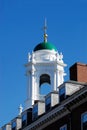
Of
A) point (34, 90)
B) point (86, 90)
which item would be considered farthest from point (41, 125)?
point (34, 90)

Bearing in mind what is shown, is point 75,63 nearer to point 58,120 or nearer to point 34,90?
point 58,120

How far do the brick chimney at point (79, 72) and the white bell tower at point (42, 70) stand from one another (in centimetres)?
3133

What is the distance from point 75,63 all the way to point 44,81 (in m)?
35.7

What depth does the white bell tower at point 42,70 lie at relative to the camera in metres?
94.7

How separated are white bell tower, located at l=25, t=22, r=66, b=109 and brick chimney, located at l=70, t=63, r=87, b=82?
103ft

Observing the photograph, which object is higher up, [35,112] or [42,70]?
[42,70]

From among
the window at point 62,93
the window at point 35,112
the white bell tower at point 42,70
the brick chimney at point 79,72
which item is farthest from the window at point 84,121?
the white bell tower at point 42,70

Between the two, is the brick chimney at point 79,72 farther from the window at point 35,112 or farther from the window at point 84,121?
the window at point 84,121

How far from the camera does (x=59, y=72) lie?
96875 millimetres

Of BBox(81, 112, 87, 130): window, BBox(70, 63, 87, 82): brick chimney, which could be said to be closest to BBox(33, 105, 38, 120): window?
BBox(70, 63, 87, 82): brick chimney

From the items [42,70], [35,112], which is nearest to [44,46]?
[42,70]

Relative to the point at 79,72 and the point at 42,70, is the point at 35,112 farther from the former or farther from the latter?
the point at 42,70

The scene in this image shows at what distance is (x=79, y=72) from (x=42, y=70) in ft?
110

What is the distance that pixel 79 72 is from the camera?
62.2 m
